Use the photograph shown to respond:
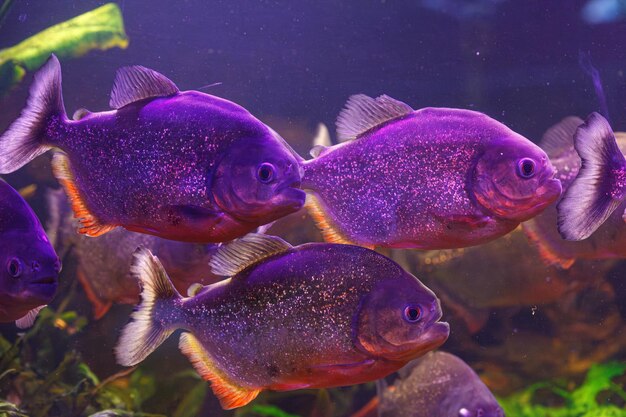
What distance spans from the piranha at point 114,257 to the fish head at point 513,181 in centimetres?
149

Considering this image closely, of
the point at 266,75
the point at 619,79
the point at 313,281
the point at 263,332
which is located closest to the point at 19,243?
the point at 263,332

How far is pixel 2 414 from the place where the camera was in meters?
2.53

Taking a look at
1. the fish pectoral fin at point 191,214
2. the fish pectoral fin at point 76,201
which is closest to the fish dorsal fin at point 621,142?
the fish pectoral fin at point 191,214

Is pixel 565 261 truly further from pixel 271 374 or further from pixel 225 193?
pixel 225 193

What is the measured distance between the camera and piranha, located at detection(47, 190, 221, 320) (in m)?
3.01

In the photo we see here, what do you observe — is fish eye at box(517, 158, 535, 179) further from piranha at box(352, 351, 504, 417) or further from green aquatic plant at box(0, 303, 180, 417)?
green aquatic plant at box(0, 303, 180, 417)

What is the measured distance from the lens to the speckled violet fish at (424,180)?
1.66 metres

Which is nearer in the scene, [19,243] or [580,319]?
[19,243]

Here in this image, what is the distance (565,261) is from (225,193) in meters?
2.80

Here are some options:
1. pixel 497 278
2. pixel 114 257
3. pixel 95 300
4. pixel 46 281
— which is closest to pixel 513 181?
pixel 46 281

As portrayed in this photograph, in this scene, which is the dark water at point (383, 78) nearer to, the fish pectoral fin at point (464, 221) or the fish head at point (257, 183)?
the fish head at point (257, 183)

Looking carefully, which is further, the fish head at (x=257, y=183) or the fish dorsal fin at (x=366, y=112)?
the fish dorsal fin at (x=366, y=112)

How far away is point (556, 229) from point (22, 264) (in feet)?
9.87

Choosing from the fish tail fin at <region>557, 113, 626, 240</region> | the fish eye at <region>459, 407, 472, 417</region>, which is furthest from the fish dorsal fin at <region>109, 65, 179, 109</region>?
the fish eye at <region>459, 407, 472, 417</region>
